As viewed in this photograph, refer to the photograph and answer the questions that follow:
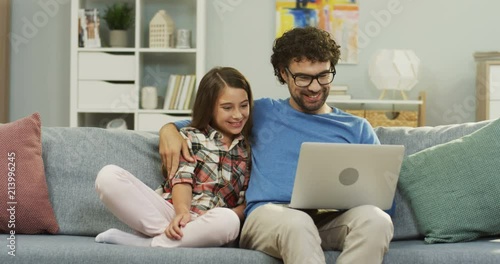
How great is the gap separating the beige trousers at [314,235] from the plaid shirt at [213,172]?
204 millimetres

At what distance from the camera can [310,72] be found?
90.1 inches

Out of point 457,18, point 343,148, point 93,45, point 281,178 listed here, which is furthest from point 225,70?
point 457,18

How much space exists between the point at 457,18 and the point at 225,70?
2.73 m

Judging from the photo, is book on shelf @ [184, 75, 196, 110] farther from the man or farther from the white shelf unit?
the man

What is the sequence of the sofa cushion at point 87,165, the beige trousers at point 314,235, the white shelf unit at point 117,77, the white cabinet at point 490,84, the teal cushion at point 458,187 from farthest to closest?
the white shelf unit at point 117,77, the white cabinet at point 490,84, the sofa cushion at point 87,165, the teal cushion at point 458,187, the beige trousers at point 314,235

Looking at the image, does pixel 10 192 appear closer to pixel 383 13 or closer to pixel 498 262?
pixel 498 262

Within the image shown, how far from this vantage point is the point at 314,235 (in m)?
1.90

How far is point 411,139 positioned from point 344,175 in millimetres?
524

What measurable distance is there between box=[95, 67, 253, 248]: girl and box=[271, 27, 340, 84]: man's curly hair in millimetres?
150

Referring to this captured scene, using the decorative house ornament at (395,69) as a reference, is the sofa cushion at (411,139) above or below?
below

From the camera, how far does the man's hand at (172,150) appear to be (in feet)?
7.42

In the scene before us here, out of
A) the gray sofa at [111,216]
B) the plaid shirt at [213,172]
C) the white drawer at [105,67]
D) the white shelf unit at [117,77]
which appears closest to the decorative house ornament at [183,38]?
the white shelf unit at [117,77]

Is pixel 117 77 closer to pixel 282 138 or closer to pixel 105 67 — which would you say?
pixel 105 67

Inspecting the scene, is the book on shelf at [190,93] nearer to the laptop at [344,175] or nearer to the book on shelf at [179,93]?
the book on shelf at [179,93]
